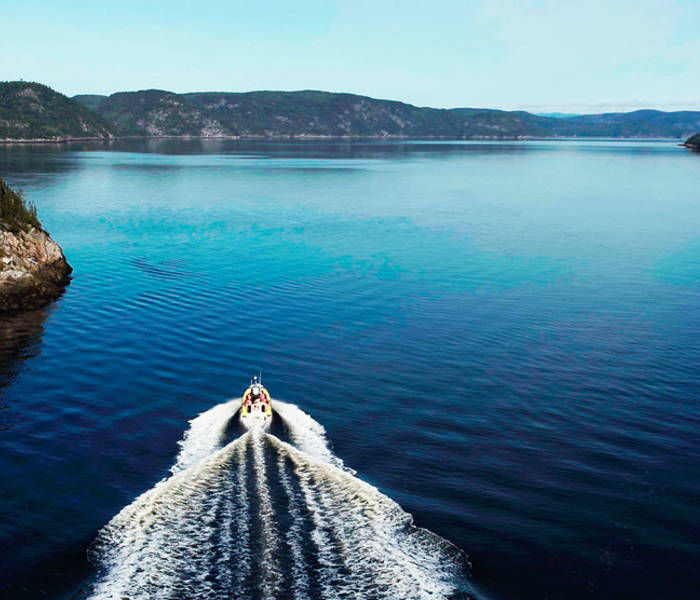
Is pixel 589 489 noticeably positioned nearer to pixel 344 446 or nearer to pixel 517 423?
pixel 517 423

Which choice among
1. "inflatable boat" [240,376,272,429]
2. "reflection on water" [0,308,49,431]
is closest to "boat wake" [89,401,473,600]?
"inflatable boat" [240,376,272,429]

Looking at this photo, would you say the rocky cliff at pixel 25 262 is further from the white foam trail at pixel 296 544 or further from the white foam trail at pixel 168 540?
the white foam trail at pixel 296 544

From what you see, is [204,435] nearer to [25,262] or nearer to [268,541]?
[268,541]

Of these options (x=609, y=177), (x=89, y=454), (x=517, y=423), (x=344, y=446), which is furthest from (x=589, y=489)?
(x=609, y=177)

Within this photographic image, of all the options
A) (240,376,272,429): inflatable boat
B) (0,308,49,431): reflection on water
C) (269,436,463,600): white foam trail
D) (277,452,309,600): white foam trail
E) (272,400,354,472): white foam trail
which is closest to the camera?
(277,452,309,600): white foam trail

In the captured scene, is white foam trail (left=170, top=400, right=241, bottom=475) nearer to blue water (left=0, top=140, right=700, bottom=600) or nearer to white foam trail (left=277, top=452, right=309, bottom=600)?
blue water (left=0, top=140, right=700, bottom=600)

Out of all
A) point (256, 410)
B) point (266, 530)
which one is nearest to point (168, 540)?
point (266, 530)
